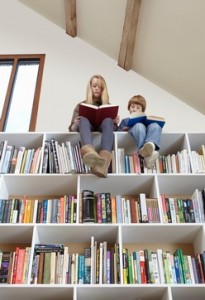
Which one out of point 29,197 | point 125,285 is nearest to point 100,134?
point 29,197

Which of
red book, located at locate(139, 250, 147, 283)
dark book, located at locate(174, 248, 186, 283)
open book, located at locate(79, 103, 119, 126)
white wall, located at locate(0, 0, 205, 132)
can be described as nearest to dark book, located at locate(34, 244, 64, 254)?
→ red book, located at locate(139, 250, 147, 283)

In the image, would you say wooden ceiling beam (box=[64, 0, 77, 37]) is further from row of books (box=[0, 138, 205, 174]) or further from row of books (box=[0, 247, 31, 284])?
row of books (box=[0, 247, 31, 284])

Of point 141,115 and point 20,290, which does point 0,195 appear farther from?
point 141,115

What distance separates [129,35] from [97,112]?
4.18 feet

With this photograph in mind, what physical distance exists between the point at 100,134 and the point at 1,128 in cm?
105

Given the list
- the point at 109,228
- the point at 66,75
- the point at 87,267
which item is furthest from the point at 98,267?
the point at 66,75

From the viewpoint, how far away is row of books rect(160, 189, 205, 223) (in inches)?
86.1

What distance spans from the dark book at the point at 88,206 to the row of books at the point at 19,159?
39 cm

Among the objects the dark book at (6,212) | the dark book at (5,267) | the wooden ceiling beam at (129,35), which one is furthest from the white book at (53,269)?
the wooden ceiling beam at (129,35)

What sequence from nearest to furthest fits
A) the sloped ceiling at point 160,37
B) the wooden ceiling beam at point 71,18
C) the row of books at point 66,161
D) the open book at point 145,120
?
the row of books at point 66,161 → the open book at point 145,120 → the sloped ceiling at point 160,37 → the wooden ceiling beam at point 71,18

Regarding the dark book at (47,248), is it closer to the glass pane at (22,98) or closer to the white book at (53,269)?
the white book at (53,269)

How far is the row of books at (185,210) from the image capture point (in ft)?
7.18

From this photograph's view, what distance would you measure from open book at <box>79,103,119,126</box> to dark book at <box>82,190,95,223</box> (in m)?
0.56

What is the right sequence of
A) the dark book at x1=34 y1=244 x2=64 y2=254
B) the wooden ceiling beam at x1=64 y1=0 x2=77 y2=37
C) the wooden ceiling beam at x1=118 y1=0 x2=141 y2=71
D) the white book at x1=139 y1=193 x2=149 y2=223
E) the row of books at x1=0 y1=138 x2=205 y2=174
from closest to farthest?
the dark book at x1=34 y1=244 x2=64 y2=254, the white book at x1=139 y1=193 x2=149 y2=223, the row of books at x1=0 y1=138 x2=205 y2=174, the wooden ceiling beam at x1=118 y1=0 x2=141 y2=71, the wooden ceiling beam at x1=64 y1=0 x2=77 y2=37
